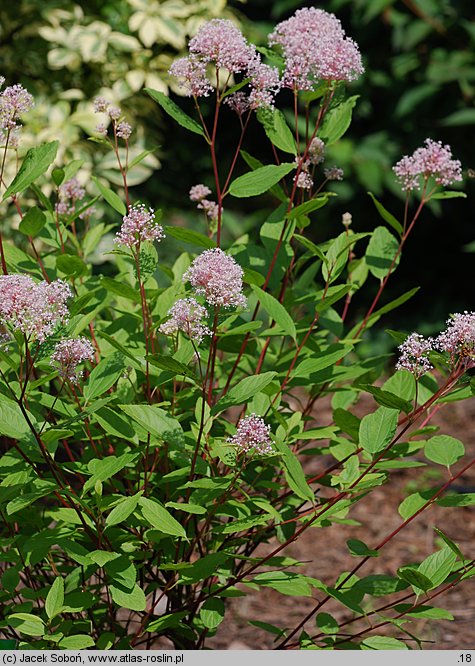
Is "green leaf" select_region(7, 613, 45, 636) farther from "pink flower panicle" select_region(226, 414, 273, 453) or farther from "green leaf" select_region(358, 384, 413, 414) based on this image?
"green leaf" select_region(358, 384, 413, 414)

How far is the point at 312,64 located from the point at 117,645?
1.14 m

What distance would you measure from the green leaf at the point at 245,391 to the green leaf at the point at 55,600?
0.40 meters

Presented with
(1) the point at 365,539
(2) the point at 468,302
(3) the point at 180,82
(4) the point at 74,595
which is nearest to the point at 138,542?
(4) the point at 74,595

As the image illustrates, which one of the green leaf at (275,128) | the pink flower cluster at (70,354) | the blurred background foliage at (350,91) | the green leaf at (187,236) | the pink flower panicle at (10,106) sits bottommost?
the blurred background foliage at (350,91)

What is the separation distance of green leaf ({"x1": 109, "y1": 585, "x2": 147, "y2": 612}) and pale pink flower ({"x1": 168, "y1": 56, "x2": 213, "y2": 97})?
2.82ft

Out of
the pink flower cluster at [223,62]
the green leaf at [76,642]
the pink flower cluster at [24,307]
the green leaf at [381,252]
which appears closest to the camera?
the pink flower cluster at [24,307]

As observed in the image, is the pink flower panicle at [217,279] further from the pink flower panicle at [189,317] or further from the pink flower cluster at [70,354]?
the pink flower cluster at [70,354]

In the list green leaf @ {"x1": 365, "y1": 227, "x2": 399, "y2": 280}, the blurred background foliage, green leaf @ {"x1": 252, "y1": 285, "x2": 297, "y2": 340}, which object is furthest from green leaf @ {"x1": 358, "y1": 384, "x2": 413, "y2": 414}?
the blurred background foliage

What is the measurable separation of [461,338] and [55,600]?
795 mm

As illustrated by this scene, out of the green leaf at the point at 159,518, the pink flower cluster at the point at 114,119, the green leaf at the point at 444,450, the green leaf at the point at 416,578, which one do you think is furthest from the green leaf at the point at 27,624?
the pink flower cluster at the point at 114,119

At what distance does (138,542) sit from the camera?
1513 millimetres

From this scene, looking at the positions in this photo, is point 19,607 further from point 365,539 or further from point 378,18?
point 378,18

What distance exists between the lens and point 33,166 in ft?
4.72

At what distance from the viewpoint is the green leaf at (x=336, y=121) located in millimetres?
1694
